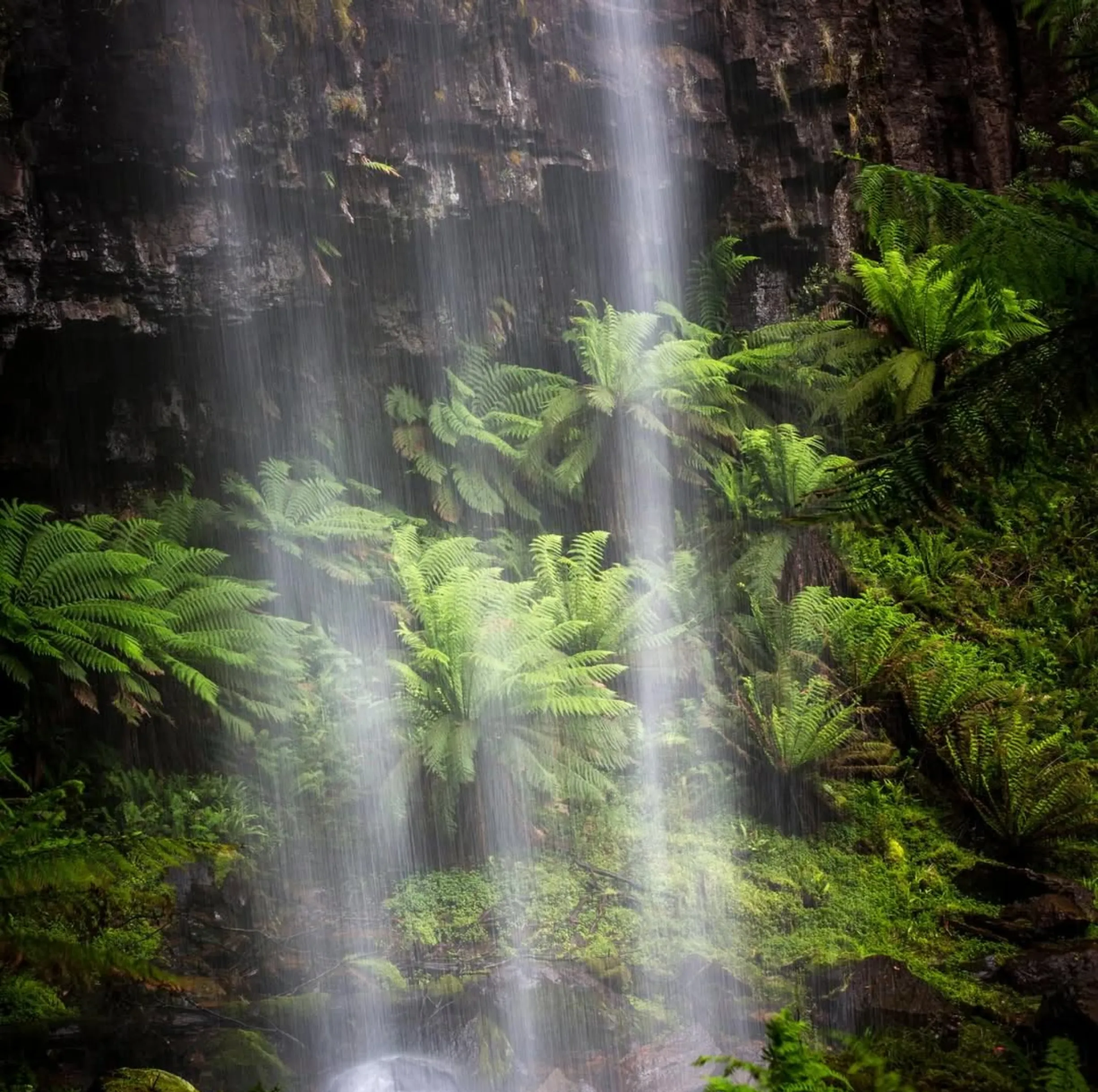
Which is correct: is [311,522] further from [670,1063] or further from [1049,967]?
[1049,967]

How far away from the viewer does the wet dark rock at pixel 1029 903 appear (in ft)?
13.8

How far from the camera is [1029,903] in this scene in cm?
439

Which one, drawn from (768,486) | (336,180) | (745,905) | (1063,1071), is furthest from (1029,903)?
(336,180)

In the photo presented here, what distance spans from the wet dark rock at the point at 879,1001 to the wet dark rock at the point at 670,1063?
0.49 metres

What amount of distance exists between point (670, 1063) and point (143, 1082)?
1921mm

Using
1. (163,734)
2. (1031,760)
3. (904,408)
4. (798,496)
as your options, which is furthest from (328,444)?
(1031,760)

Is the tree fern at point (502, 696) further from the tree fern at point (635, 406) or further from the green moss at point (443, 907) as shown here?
the tree fern at point (635, 406)

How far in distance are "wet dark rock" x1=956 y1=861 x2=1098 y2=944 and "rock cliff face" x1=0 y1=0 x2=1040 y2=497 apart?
13.9 ft

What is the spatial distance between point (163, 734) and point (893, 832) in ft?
12.0

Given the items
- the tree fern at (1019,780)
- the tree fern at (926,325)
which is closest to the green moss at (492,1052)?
the tree fern at (1019,780)

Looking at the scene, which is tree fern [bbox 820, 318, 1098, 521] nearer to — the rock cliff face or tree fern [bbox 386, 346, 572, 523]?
tree fern [bbox 386, 346, 572, 523]

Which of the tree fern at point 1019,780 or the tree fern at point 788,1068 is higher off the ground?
the tree fern at point 1019,780

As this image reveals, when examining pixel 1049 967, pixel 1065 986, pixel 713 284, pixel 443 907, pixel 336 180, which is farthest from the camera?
pixel 713 284

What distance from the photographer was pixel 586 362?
20.7 feet
